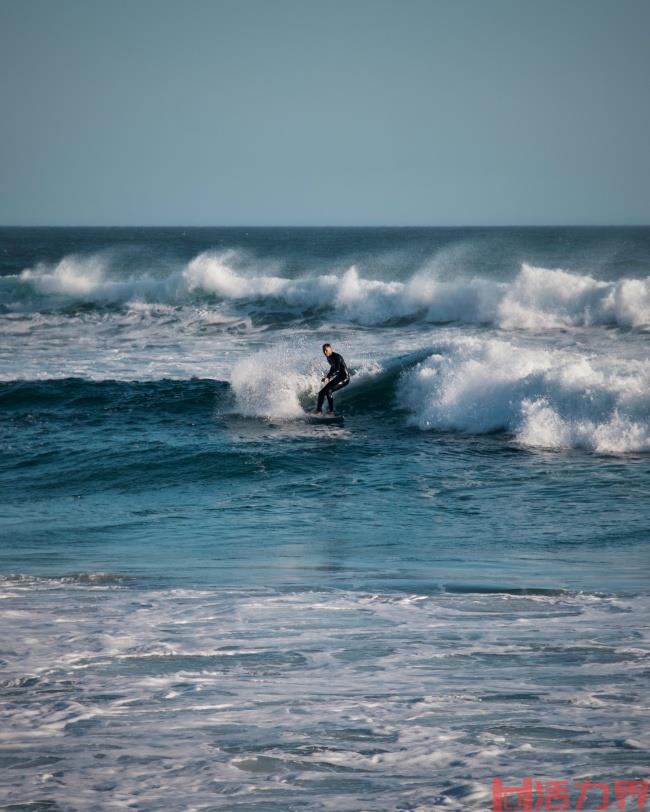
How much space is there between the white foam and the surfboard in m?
1.36

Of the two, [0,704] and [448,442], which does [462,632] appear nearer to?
[0,704]

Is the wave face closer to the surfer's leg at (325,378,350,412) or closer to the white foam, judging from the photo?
the white foam

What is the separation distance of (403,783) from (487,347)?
1506cm

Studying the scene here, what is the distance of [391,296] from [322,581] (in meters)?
26.5

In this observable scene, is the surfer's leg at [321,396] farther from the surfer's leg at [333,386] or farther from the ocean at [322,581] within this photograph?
the ocean at [322,581]

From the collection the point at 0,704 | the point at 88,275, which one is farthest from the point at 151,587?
the point at 88,275

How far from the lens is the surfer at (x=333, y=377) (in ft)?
60.3

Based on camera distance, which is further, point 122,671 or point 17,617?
point 17,617

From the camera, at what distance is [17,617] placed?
7301 millimetres

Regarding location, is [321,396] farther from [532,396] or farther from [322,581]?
[322,581]

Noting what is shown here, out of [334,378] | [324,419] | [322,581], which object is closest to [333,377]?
[334,378]

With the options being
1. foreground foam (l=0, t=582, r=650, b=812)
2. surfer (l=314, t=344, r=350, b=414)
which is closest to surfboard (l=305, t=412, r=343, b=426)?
surfer (l=314, t=344, r=350, b=414)

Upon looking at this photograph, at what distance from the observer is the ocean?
16.0 ft

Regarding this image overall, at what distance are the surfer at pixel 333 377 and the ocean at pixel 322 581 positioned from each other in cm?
56
